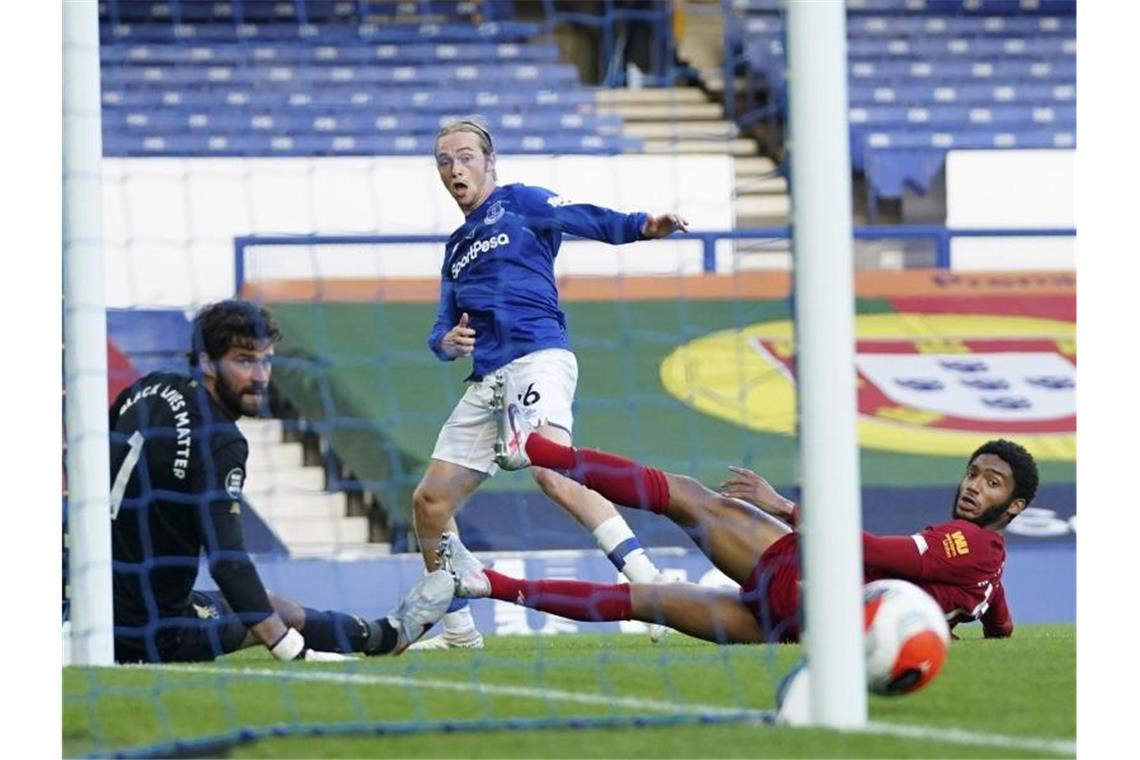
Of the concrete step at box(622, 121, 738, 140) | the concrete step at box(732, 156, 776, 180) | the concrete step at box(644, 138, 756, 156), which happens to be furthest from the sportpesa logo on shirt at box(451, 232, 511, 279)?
the concrete step at box(732, 156, 776, 180)

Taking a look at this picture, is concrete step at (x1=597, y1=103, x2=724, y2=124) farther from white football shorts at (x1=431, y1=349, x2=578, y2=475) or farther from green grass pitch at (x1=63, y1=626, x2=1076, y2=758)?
green grass pitch at (x1=63, y1=626, x2=1076, y2=758)

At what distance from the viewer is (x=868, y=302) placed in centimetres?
1184

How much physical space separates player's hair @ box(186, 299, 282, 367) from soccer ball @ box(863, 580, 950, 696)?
6.96ft

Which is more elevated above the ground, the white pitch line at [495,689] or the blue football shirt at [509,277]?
the blue football shirt at [509,277]

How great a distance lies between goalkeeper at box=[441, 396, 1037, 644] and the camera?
5.64 meters

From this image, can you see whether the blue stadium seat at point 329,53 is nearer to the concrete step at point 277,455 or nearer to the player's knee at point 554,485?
the concrete step at point 277,455

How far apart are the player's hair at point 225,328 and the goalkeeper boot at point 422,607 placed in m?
0.88

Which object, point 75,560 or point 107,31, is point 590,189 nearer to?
point 107,31

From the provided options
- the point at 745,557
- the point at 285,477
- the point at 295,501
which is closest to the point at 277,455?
the point at 285,477

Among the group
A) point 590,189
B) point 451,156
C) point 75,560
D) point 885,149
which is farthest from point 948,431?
point 75,560

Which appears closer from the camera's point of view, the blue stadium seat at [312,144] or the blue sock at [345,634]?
the blue sock at [345,634]

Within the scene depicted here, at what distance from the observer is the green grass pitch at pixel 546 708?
390 cm

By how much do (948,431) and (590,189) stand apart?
2578mm

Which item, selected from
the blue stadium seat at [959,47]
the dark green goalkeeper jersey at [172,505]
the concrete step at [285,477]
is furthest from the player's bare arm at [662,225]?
the blue stadium seat at [959,47]
